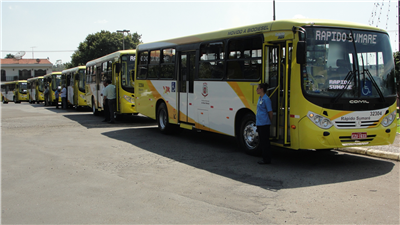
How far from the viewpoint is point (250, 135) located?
9.58m

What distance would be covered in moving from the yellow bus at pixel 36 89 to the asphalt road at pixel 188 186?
37854 millimetres

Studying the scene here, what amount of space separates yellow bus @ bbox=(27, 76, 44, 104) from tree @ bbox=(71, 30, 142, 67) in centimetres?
2269

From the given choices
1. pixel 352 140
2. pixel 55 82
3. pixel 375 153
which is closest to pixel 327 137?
pixel 352 140

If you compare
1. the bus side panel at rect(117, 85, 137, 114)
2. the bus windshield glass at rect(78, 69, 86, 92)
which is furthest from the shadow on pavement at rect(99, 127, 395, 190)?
the bus windshield glass at rect(78, 69, 86, 92)

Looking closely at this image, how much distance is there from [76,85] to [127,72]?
501 inches

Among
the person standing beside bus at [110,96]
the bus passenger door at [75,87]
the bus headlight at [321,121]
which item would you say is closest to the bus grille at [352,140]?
the bus headlight at [321,121]

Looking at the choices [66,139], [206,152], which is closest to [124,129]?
[66,139]

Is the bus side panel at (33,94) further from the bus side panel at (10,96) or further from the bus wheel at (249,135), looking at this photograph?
the bus wheel at (249,135)

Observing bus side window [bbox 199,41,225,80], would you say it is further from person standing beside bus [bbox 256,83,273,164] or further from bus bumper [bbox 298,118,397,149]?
bus bumper [bbox 298,118,397,149]

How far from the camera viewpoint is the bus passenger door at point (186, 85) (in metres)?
12.1

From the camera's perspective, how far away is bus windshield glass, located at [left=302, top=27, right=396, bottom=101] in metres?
8.01

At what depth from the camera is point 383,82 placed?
838 centimetres

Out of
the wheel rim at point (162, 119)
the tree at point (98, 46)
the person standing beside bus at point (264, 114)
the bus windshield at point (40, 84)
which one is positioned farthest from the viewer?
the tree at point (98, 46)

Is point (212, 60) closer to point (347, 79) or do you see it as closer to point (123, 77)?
point (347, 79)
